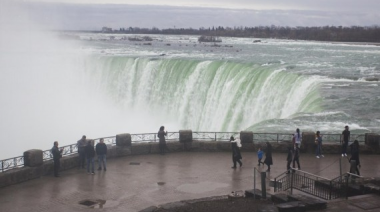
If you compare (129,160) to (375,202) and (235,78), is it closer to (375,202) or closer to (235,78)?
(375,202)

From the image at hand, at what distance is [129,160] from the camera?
56.8ft

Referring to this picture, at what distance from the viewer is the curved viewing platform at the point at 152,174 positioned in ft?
43.7

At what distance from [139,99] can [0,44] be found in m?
31.3

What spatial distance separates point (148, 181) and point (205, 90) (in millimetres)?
21150

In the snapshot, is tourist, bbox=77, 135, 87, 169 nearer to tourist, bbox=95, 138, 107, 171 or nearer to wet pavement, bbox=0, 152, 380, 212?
wet pavement, bbox=0, 152, 380, 212

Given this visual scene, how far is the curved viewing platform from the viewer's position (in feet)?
43.7

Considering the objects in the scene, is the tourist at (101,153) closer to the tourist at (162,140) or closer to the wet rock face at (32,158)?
the wet rock face at (32,158)

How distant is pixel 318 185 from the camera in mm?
12969

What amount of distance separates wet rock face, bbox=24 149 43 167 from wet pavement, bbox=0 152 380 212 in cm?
52

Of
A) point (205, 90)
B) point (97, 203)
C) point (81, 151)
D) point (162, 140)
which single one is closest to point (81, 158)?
point (81, 151)

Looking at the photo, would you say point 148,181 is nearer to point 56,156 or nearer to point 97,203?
point 97,203

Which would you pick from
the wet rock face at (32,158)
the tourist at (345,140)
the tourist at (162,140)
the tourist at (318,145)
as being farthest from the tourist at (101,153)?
the tourist at (345,140)

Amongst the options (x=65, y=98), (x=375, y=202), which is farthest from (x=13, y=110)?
(x=375, y=202)

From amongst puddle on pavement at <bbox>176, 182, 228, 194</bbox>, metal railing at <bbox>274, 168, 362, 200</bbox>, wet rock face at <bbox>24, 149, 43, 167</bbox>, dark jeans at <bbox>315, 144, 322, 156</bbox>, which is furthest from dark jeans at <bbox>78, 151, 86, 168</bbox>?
dark jeans at <bbox>315, 144, 322, 156</bbox>
